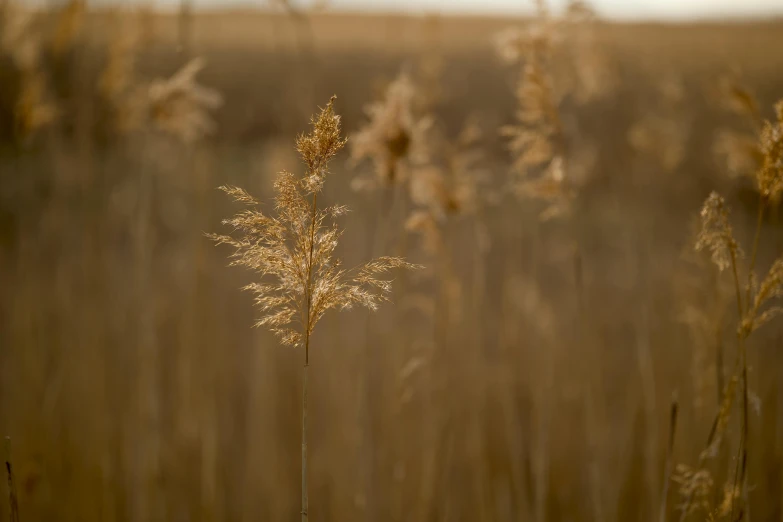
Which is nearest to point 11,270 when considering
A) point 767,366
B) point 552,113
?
point 552,113

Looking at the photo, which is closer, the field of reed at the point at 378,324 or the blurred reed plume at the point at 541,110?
the field of reed at the point at 378,324

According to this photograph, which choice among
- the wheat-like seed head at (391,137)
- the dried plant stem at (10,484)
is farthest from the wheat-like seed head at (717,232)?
the dried plant stem at (10,484)

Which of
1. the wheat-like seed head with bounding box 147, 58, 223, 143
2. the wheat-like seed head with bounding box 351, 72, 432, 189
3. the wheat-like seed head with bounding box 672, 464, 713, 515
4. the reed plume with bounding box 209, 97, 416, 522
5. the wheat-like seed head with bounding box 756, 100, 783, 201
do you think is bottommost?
the wheat-like seed head with bounding box 672, 464, 713, 515

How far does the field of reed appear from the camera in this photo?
3.30ft

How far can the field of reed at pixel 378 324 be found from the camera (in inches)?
39.6

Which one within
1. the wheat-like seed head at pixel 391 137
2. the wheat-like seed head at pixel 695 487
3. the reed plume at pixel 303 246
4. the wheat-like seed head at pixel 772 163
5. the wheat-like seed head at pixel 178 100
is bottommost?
the wheat-like seed head at pixel 695 487

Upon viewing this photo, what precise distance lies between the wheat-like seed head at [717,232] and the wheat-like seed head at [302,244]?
1.50 ft

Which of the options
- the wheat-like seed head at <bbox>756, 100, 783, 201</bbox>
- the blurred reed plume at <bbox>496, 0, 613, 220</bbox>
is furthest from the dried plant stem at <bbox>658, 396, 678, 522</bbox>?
the blurred reed plume at <bbox>496, 0, 613, 220</bbox>

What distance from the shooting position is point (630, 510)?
96.7 inches

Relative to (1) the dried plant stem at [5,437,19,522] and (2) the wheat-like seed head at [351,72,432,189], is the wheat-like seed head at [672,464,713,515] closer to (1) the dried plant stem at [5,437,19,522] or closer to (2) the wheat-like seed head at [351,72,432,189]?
(2) the wheat-like seed head at [351,72,432,189]

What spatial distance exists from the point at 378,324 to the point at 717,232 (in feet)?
10.1

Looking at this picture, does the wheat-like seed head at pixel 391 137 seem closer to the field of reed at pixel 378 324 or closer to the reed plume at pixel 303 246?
the field of reed at pixel 378 324

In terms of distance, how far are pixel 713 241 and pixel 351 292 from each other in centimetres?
59

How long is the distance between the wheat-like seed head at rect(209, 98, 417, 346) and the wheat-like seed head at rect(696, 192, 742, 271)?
459 mm
